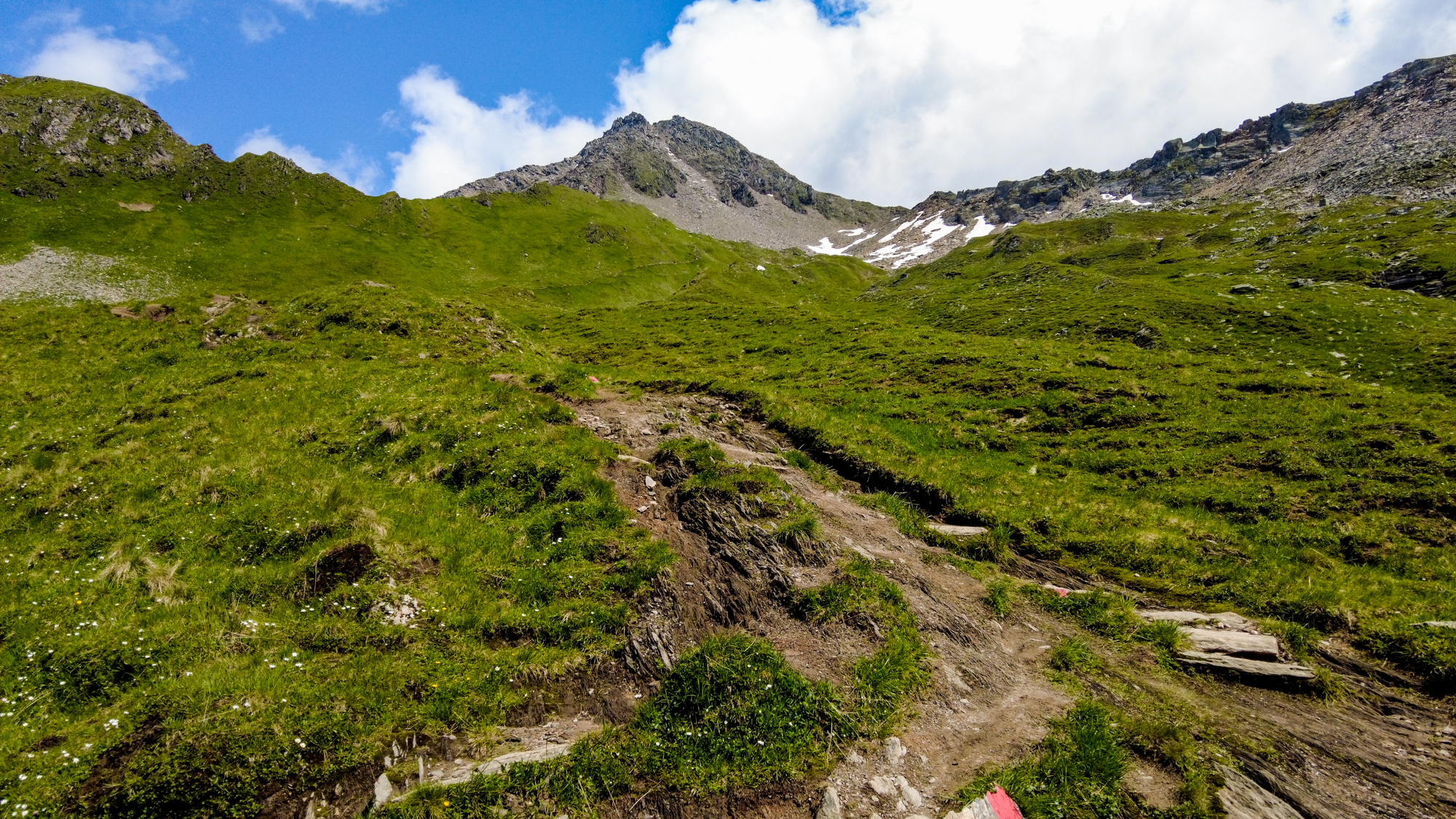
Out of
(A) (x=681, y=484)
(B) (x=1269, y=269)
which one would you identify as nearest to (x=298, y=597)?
(A) (x=681, y=484)

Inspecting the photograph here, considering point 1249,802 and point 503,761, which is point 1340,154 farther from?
point 503,761

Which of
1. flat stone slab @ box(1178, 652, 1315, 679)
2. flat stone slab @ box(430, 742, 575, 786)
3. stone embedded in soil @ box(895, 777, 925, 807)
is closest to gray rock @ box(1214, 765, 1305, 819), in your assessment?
flat stone slab @ box(1178, 652, 1315, 679)

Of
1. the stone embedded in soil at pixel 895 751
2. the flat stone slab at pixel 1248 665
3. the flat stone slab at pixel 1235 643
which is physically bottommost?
the stone embedded in soil at pixel 895 751

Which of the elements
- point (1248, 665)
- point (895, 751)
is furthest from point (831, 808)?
point (1248, 665)

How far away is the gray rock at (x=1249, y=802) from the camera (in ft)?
23.8

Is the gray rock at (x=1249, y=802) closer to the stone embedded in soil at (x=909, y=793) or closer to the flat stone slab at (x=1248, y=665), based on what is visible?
the flat stone slab at (x=1248, y=665)

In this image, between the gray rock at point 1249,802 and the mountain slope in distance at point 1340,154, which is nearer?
the gray rock at point 1249,802

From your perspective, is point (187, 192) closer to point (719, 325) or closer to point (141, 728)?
point (719, 325)

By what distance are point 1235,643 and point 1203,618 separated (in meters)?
1.02

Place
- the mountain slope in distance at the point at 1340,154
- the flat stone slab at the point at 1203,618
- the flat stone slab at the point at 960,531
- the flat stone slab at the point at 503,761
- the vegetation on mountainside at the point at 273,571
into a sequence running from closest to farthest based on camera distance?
the vegetation on mountainside at the point at 273,571
the flat stone slab at the point at 503,761
the flat stone slab at the point at 1203,618
the flat stone slab at the point at 960,531
the mountain slope in distance at the point at 1340,154

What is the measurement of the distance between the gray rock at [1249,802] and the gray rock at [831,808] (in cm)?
521

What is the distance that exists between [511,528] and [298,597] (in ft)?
12.8

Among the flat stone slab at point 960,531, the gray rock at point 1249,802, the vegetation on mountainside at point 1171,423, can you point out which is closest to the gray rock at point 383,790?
the gray rock at point 1249,802

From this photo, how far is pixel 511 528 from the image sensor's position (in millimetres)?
12281
